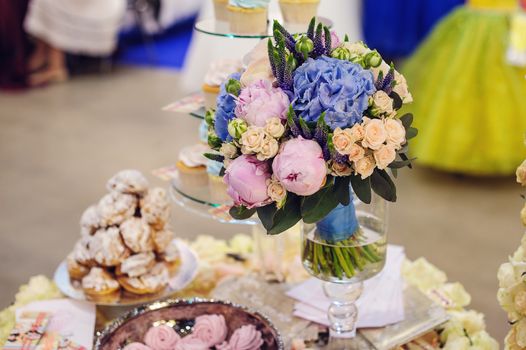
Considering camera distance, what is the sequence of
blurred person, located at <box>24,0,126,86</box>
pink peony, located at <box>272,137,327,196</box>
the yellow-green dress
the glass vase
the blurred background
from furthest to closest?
blurred person, located at <box>24,0,126,86</box> → the yellow-green dress → the blurred background → the glass vase → pink peony, located at <box>272,137,327,196</box>

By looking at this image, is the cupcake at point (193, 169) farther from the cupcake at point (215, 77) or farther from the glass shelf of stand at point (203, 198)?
the cupcake at point (215, 77)

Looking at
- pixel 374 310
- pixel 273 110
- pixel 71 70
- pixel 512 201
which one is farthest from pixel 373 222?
pixel 71 70

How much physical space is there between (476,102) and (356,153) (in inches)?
97.5

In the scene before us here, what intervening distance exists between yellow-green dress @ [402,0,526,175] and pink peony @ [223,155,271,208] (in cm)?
245

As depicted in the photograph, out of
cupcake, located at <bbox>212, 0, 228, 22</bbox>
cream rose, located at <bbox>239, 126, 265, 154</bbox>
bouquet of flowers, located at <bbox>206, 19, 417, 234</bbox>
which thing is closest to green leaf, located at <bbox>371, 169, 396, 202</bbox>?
bouquet of flowers, located at <bbox>206, 19, 417, 234</bbox>

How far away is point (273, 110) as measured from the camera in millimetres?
1070

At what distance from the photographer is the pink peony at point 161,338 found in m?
1.33

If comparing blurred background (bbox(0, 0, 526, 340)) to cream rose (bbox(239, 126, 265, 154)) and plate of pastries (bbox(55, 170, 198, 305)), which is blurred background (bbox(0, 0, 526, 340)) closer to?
plate of pastries (bbox(55, 170, 198, 305))

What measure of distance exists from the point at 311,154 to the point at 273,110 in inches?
3.6

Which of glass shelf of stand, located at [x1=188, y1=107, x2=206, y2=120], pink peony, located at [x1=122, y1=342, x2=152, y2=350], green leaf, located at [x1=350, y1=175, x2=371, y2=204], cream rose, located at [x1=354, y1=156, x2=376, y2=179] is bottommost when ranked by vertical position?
pink peony, located at [x1=122, y1=342, x2=152, y2=350]

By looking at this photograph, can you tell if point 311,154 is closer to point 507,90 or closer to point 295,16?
point 295,16

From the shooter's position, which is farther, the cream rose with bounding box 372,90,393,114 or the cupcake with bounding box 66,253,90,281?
the cupcake with bounding box 66,253,90,281

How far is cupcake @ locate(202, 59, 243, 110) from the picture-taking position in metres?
1.54

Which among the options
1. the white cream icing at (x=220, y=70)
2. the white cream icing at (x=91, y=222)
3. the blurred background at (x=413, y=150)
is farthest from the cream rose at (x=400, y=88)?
the blurred background at (x=413, y=150)
